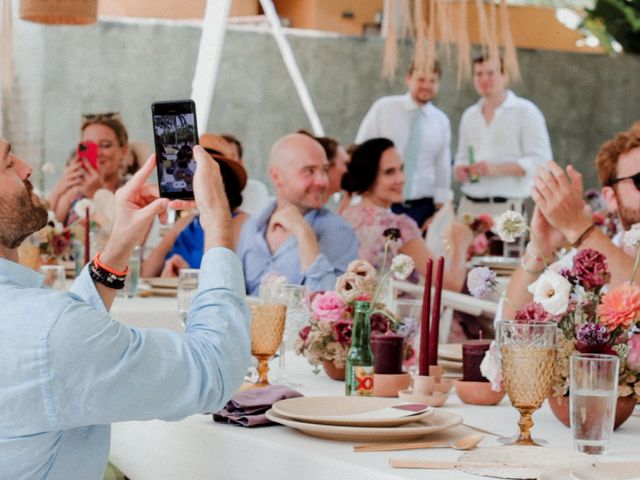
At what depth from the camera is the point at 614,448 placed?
179cm

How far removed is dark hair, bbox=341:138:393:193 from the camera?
5.09 meters

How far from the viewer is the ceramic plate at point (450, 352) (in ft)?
8.53

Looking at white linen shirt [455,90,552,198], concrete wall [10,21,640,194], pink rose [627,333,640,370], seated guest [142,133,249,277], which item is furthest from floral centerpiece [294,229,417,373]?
concrete wall [10,21,640,194]

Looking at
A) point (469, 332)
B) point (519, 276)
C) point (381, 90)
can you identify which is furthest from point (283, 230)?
point (381, 90)

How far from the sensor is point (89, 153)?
569 centimetres

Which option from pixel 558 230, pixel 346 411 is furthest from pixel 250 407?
pixel 558 230

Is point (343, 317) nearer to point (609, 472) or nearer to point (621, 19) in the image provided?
point (609, 472)

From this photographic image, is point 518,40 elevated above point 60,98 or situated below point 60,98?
above

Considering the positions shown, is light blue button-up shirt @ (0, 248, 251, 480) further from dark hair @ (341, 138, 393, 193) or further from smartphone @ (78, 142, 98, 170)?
smartphone @ (78, 142, 98, 170)

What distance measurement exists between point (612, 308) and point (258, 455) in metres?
0.59

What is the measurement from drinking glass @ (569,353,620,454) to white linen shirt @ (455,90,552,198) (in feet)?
22.2

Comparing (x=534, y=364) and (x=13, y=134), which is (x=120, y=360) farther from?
(x=13, y=134)

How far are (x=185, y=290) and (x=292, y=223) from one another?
153cm

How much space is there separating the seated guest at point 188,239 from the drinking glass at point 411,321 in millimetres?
2271
